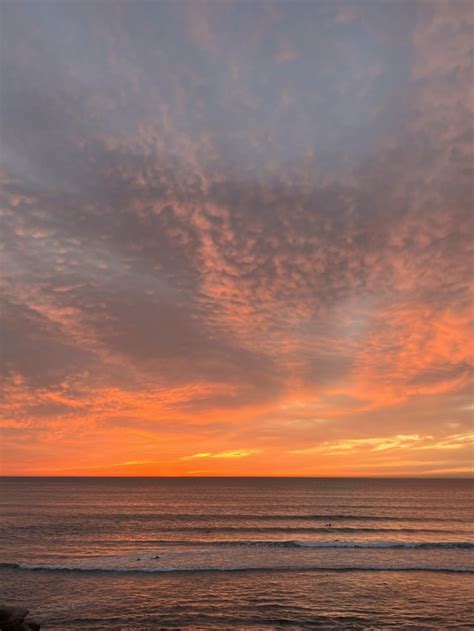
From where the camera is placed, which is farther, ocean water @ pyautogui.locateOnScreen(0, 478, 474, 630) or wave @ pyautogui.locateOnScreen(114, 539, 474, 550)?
wave @ pyautogui.locateOnScreen(114, 539, 474, 550)

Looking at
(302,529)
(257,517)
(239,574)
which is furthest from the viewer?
(257,517)

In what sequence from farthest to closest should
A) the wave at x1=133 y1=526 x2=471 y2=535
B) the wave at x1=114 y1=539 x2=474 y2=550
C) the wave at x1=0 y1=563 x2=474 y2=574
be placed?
1. the wave at x1=133 y1=526 x2=471 y2=535
2. the wave at x1=114 y1=539 x2=474 y2=550
3. the wave at x1=0 y1=563 x2=474 y2=574

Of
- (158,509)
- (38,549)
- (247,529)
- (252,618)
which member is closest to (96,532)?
(38,549)

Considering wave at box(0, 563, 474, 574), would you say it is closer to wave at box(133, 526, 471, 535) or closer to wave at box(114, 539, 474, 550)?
wave at box(114, 539, 474, 550)

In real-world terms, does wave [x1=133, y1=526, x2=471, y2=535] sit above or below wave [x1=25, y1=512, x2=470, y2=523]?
below

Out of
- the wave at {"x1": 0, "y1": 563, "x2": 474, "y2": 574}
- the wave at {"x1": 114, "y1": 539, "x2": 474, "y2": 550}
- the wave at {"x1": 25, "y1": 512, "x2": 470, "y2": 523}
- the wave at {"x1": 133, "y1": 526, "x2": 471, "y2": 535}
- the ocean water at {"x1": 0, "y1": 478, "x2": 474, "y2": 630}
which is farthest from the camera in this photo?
the wave at {"x1": 25, "y1": 512, "x2": 470, "y2": 523}

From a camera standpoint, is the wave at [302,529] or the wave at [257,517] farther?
the wave at [257,517]

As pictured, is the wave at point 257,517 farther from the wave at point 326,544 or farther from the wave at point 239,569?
the wave at point 239,569

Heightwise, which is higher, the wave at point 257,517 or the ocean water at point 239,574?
the wave at point 257,517

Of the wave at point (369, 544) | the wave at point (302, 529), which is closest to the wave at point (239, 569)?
the wave at point (369, 544)

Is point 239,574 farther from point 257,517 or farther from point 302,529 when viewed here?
point 257,517

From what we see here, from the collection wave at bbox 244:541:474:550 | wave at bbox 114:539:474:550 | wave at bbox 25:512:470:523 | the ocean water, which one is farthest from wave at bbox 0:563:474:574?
wave at bbox 25:512:470:523

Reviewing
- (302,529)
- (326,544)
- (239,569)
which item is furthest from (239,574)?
(302,529)

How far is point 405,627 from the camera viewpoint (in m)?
25.8
